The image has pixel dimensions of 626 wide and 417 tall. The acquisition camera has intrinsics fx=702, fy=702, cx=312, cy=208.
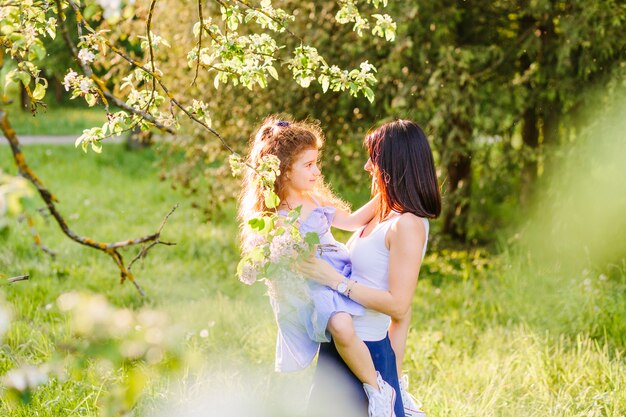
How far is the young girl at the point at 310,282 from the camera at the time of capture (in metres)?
2.44

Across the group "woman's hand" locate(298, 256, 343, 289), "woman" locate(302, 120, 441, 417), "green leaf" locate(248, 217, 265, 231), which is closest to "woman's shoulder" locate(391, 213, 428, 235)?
"woman" locate(302, 120, 441, 417)

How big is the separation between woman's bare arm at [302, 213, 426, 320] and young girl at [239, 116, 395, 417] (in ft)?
0.17

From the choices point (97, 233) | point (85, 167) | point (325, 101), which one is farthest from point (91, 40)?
point (85, 167)

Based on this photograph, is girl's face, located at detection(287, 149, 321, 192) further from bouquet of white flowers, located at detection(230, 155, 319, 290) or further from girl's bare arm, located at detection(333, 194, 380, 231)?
bouquet of white flowers, located at detection(230, 155, 319, 290)

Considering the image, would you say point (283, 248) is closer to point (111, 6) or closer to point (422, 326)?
point (111, 6)

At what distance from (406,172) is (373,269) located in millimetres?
368

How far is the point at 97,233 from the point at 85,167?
15.3 ft

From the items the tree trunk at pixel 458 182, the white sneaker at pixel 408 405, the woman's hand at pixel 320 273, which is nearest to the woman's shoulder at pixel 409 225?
the woman's hand at pixel 320 273

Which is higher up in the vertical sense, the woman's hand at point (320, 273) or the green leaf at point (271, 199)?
the green leaf at point (271, 199)

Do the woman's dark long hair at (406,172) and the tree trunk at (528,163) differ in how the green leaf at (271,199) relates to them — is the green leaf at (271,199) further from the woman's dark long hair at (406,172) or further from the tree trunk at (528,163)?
the tree trunk at (528,163)

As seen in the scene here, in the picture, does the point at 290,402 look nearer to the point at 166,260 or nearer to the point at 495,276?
the point at 495,276

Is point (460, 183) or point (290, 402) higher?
point (460, 183)

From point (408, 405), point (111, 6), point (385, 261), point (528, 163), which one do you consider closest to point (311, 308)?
point (385, 261)

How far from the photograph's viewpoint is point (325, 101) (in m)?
6.67
